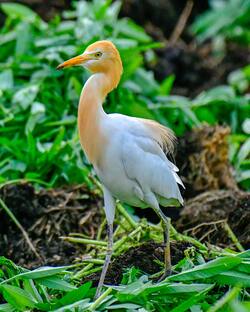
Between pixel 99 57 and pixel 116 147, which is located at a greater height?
pixel 99 57

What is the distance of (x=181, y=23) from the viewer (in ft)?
30.8

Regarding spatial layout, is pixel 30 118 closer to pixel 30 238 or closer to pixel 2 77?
pixel 2 77

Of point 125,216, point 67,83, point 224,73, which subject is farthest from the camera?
point 224,73

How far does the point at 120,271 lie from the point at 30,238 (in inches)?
43.3

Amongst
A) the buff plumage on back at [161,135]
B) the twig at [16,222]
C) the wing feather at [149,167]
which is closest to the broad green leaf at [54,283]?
the wing feather at [149,167]

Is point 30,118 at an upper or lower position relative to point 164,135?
lower

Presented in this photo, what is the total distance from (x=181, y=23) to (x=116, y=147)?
5.68 m

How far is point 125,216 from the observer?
4.68m

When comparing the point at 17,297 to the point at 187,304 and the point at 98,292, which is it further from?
the point at 187,304

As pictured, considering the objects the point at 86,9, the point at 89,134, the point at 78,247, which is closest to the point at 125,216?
the point at 78,247

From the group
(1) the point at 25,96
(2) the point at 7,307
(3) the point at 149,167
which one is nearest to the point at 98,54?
(3) the point at 149,167

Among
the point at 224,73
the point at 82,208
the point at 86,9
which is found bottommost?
the point at 224,73

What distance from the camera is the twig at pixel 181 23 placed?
30.0 ft

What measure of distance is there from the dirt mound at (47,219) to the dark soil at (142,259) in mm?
706
